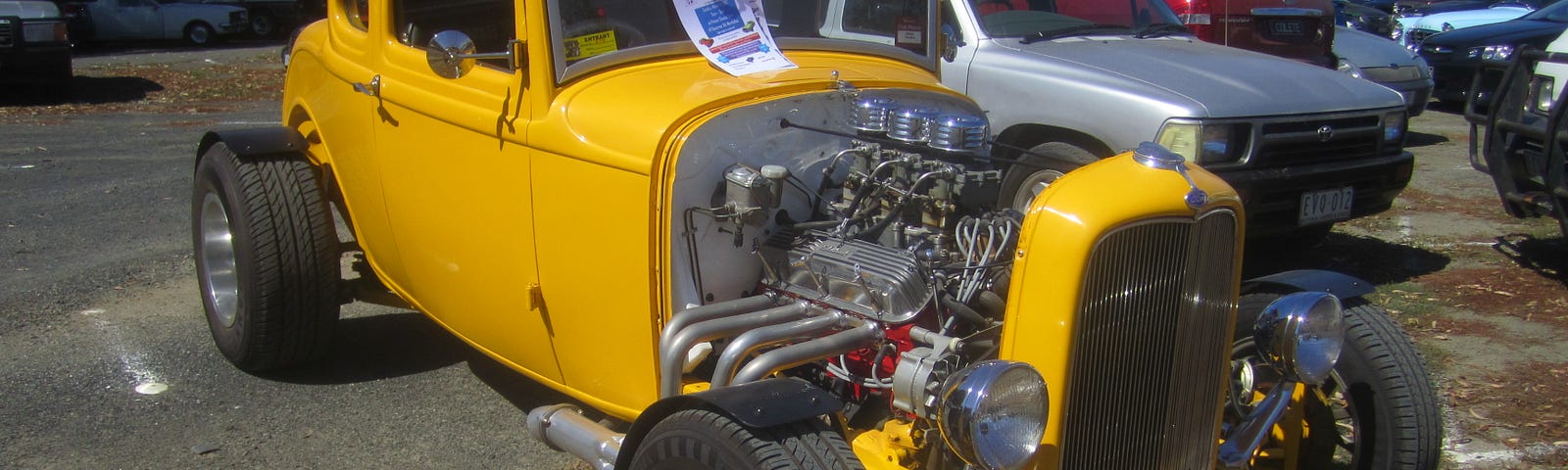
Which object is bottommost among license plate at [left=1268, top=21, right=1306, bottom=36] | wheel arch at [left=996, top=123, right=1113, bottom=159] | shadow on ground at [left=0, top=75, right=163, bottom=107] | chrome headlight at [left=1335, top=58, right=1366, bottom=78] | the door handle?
shadow on ground at [left=0, top=75, right=163, bottom=107]

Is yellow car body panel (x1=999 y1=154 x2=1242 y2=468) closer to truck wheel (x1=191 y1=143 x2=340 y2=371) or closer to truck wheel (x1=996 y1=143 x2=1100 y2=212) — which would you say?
truck wheel (x1=996 y1=143 x2=1100 y2=212)

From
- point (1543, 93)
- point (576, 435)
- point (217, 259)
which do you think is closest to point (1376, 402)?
point (576, 435)

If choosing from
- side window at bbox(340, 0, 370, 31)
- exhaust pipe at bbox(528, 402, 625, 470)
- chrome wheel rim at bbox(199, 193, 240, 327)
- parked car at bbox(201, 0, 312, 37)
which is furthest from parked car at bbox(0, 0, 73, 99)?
exhaust pipe at bbox(528, 402, 625, 470)

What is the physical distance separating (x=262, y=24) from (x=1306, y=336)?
22773mm

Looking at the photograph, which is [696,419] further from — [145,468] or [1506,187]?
[1506,187]

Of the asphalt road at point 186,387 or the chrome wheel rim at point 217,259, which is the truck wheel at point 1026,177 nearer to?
A: the asphalt road at point 186,387

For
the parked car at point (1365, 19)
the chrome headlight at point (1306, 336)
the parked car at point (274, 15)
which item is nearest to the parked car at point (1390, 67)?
the parked car at point (1365, 19)

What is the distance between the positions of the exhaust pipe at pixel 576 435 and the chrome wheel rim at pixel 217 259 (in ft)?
6.02

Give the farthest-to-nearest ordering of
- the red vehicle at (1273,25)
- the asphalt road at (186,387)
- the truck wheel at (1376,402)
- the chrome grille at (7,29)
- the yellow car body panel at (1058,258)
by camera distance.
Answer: the chrome grille at (7,29) → the red vehicle at (1273,25) → the asphalt road at (186,387) → the truck wheel at (1376,402) → the yellow car body panel at (1058,258)

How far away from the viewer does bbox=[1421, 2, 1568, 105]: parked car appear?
10.7 m

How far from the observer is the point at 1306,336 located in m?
2.73

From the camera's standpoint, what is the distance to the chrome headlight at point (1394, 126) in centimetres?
558

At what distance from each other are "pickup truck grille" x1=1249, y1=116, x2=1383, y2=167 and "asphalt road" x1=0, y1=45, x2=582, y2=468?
124 inches

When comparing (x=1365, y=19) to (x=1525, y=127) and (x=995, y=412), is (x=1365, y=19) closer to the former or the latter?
(x=1525, y=127)
